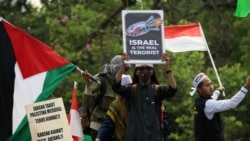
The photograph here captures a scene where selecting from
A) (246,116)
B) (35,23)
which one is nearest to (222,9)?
(246,116)

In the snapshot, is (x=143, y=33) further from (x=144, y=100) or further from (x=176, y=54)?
(x=176, y=54)

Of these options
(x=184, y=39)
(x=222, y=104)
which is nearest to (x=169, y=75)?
(x=222, y=104)

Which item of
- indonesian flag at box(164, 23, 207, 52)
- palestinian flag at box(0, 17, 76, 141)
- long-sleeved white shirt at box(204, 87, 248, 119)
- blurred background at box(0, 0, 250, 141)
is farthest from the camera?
blurred background at box(0, 0, 250, 141)

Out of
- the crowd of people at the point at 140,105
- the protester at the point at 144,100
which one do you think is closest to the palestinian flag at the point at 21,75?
the crowd of people at the point at 140,105

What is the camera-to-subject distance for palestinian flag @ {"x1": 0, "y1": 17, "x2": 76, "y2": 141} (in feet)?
31.6

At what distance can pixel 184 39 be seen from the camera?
1169 cm

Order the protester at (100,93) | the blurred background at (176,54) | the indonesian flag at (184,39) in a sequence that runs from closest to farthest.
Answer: the protester at (100,93) < the indonesian flag at (184,39) < the blurred background at (176,54)

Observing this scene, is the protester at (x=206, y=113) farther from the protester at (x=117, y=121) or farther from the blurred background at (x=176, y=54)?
the blurred background at (x=176, y=54)

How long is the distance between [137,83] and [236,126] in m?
11.1

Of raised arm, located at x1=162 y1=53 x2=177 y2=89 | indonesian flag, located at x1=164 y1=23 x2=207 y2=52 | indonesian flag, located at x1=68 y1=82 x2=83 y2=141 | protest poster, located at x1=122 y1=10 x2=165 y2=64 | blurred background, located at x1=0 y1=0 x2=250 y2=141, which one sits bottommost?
blurred background, located at x1=0 y1=0 x2=250 y2=141

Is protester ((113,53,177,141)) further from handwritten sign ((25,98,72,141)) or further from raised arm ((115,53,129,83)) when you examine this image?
handwritten sign ((25,98,72,141))

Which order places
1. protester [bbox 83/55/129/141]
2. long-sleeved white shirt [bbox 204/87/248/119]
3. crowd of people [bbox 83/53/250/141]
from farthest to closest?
protester [bbox 83/55/129/141], long-sleeved white shirt [bbox 204/87/248/119], crowd of people [bbox 83/53/250/141]

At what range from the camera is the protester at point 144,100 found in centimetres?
877

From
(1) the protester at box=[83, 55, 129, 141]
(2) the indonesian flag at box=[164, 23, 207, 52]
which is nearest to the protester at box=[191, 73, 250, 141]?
(1) the protester at box=[83, 55, 129, 141]
